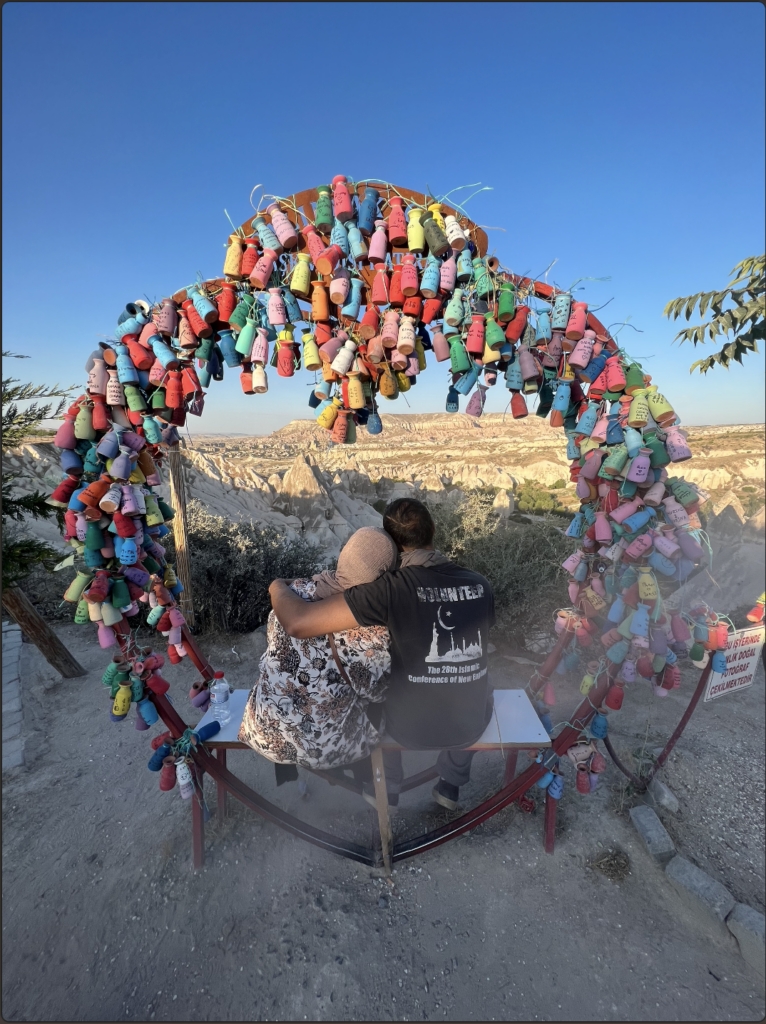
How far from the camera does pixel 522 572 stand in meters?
6.26

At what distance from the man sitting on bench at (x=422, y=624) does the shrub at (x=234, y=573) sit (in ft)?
13.1

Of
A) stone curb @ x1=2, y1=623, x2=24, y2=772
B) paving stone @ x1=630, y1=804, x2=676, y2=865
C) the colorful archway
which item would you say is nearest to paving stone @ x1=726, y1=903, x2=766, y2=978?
paving stone @ x1=630, y1=804, x2=676, y2=865

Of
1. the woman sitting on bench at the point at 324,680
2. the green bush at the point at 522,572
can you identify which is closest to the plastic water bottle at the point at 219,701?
the woman sitting on bench at the point at 324,680

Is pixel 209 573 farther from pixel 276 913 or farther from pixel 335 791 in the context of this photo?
pixel 276 913

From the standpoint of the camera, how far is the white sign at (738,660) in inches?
114

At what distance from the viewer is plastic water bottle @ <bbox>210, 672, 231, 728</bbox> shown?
295 centimetres

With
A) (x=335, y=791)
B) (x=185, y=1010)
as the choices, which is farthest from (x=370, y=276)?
(x=185, y=1010)

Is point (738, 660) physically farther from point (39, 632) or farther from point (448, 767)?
point (39, 632)

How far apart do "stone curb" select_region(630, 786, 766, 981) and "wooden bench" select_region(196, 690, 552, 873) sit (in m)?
0.71

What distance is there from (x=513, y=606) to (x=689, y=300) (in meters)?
3.98

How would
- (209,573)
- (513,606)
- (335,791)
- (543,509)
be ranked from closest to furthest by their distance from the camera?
(335,791), (513,606), (209,573), (543,509)

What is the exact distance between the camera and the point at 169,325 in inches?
93.3

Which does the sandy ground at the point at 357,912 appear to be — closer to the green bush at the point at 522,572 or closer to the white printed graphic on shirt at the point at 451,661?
the white printed graphic on shirt at the point at 451,661

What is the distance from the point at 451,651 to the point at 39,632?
474 cm
